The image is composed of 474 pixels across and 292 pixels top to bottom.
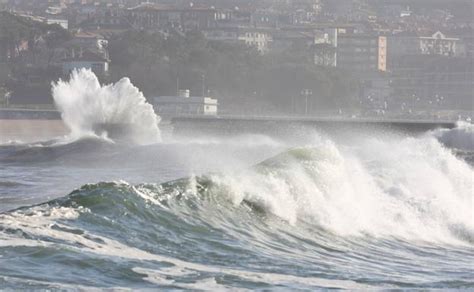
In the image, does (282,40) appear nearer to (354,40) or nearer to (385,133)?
(354,40)

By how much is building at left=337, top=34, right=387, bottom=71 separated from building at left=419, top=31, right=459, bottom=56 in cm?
1759

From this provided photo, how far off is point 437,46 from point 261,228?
177983 mm

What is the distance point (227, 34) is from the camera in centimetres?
15725

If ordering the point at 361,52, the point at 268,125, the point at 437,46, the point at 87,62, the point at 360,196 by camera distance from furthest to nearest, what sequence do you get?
the point at 437,46
the point at 361,52
the point at 87,62
the point at 268,125
the point at 360,196

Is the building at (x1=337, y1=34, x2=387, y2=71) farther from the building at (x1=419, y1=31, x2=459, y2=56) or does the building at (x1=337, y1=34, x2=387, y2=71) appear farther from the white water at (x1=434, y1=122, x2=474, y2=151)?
the white water at (x1=434, y1=122, x2=474, y2=151)

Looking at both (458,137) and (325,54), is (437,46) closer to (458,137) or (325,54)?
(325,54)

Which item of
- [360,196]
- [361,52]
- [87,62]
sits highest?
[360,196]

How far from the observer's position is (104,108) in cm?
6069

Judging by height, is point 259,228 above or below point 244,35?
above

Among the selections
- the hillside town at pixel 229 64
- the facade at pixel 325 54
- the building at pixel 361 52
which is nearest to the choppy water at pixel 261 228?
the hillside town at pixel 229 64

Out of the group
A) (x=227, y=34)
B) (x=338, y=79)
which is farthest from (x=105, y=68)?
(x=227, y=34)

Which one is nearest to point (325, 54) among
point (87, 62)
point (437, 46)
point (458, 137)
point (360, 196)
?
point (87, 62)

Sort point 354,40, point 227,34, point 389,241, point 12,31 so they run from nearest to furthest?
point 389,241
point 12,31
point 227,34
point 354,40

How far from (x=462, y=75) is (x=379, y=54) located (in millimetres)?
10092
